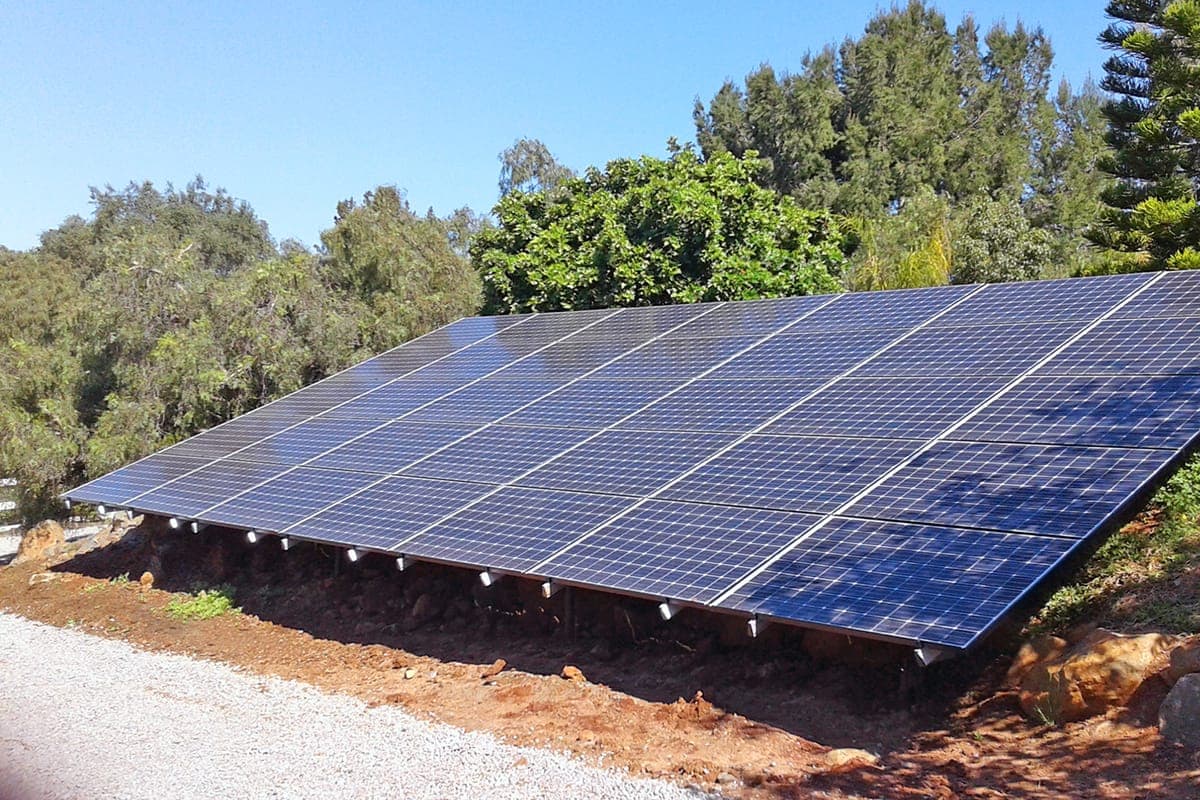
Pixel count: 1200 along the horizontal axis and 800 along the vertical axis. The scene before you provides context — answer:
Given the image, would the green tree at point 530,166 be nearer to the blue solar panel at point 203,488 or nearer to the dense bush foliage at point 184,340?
the dense bush foliage at point 184,340

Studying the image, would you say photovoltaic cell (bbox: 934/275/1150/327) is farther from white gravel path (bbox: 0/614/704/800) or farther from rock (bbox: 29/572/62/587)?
rock (bbox: 29/572/62/587)

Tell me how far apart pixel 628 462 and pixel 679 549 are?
2.39 metres

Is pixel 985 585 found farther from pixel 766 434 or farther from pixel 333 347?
pixel 333 347

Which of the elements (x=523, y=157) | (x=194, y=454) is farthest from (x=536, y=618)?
(x=523, y=157)

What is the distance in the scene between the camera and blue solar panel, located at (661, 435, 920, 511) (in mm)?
9641

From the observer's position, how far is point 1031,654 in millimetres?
8570

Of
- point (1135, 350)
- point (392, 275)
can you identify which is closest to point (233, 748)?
point (1135, 350)

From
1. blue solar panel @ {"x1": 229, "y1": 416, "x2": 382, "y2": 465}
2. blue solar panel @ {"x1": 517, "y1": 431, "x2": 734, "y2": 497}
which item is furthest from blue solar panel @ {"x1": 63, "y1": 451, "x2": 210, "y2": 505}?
blue solar panel @ {"x1": 517, "y1": 431, "x2": 734, "y2": 497}

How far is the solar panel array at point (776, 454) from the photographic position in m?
8.24

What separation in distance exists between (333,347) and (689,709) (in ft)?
54.2

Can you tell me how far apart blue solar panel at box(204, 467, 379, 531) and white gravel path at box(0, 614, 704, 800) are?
1751mm

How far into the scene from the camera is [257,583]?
1456cm

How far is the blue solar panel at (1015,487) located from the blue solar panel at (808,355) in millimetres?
3262

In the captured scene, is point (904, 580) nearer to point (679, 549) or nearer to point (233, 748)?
point (679, 549)
